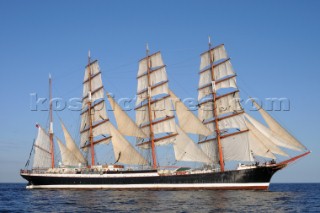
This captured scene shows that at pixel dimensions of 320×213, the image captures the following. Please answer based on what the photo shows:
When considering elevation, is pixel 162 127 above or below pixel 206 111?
below

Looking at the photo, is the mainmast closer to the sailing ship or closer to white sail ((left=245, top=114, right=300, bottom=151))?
the sailing ship

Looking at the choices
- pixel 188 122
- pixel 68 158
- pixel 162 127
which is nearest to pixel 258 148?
pixel 188 122

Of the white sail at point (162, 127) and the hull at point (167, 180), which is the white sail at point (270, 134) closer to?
the hull at point (167, 180)

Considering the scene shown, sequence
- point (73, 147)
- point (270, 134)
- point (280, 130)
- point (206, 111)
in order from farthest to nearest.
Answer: point (73, 147)
point (206, 111)
point (270, 134)
point (280, 130)

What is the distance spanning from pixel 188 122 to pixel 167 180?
30.9 feet

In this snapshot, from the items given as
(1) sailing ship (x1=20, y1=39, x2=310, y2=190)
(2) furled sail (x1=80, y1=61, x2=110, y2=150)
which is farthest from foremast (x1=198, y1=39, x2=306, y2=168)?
(2) furled sail (x1=80, y1=61, x2=110, y2=150)

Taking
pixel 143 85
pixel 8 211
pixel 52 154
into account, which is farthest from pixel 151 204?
pixel 52 154

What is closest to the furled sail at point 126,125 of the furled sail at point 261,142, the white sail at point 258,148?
the white sail at point 258,148

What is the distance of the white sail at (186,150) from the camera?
6169cm

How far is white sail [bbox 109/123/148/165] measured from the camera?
64062mm

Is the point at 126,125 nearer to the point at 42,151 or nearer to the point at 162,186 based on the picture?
the point at 162,186

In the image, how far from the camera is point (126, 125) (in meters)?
65.2

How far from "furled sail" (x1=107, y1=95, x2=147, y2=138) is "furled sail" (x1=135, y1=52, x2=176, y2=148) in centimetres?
180

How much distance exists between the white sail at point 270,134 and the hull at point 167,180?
3969 mm
